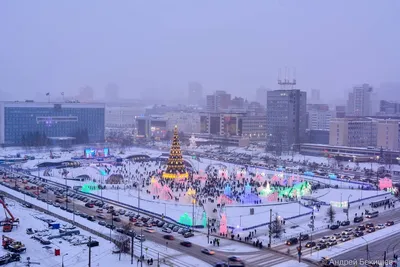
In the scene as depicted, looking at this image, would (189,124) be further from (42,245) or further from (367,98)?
(42,245)

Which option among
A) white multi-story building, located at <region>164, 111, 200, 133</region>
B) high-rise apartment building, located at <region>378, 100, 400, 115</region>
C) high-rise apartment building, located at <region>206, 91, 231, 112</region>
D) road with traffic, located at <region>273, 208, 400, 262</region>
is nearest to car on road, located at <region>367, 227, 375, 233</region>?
road with traffic, located at <region>273, 208, 400, 262</region>

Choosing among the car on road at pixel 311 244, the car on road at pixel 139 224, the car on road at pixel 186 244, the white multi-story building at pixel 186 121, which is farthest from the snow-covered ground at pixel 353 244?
the white multi-story building at pixel 186 121

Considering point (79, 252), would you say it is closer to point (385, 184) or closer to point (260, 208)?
point (260, 208)

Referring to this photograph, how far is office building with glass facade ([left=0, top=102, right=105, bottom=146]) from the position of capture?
59.2 metres

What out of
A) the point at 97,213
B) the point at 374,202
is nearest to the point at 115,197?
the point at 97,213

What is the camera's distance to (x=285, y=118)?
2352 inches

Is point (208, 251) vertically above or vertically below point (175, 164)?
below

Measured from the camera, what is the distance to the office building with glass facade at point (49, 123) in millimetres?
59156

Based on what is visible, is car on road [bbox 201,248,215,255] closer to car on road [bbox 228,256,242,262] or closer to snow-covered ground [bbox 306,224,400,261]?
car on road [bbox 228,256,242,262]

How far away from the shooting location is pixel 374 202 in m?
28.7

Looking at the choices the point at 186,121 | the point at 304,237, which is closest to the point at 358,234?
the point at 304,237

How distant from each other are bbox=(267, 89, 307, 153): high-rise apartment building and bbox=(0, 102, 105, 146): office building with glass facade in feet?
78.1

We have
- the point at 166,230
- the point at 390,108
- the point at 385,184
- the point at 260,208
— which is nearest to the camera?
the point at 166,230

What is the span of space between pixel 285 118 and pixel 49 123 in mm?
30047
